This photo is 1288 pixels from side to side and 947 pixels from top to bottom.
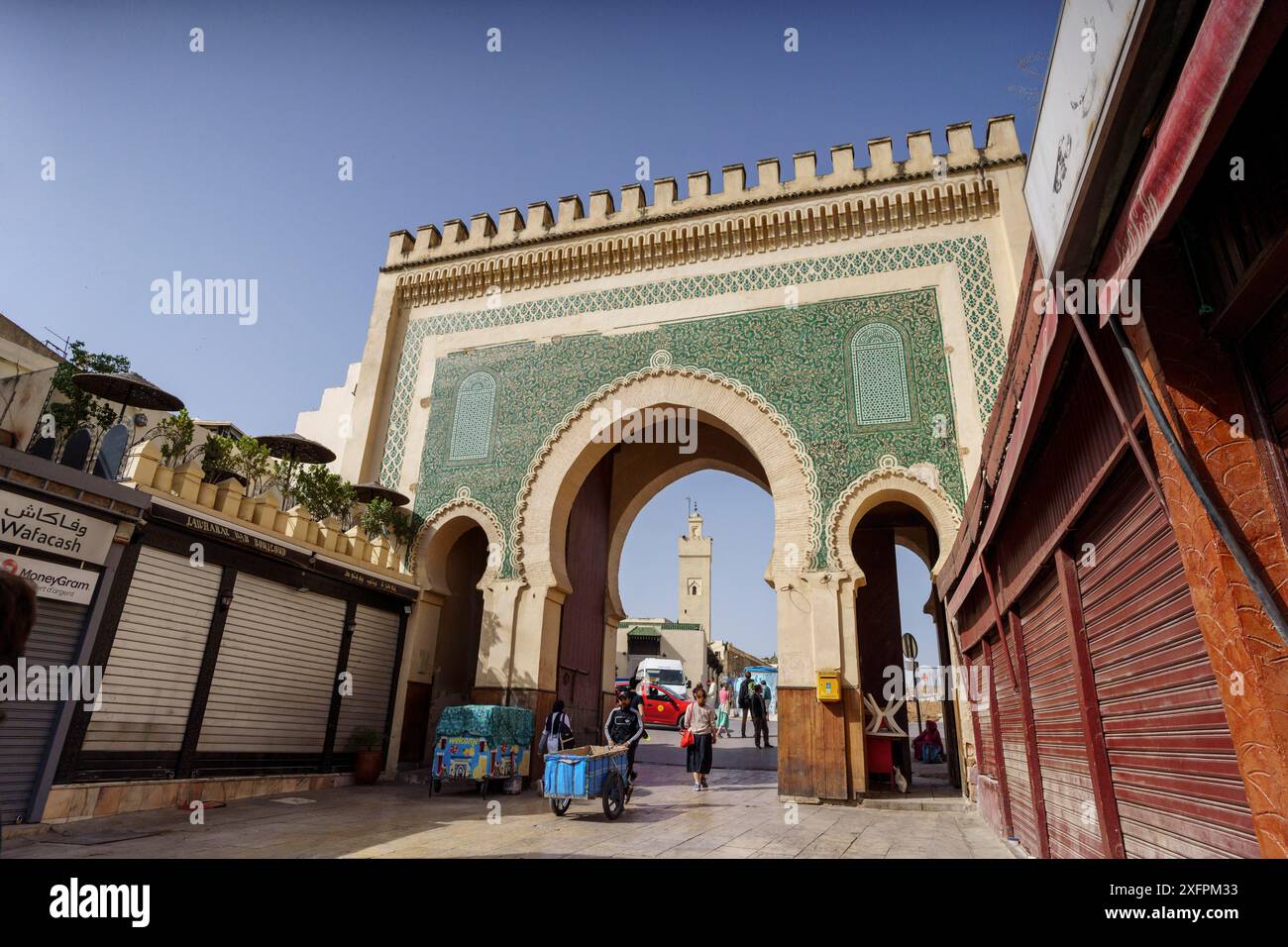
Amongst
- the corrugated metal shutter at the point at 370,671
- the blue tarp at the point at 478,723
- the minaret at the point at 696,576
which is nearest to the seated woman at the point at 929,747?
the blue tarp at the point at 478,723

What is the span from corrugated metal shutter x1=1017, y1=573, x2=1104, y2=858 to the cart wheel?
3.92 metres

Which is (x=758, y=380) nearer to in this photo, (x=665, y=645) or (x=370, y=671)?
(x=370, y=671)

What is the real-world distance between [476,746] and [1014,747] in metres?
5.97

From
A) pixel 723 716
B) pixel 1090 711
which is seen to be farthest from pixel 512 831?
pixel 723 716

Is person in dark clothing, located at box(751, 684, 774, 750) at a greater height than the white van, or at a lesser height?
lesser

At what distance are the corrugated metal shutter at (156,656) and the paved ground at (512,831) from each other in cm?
77

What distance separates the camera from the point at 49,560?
593cm

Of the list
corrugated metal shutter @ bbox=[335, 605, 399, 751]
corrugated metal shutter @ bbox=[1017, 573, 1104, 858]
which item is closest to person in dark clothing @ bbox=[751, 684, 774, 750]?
corrugated metal shutter @ bbox=[335, 605, 399, 751]

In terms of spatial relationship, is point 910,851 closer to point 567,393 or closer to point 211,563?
point 211,563

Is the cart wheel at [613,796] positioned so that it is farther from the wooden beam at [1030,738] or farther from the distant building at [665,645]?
the distant building at [665,645]

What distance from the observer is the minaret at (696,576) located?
36594 millimetres

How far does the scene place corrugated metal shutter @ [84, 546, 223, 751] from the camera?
21.3 feet

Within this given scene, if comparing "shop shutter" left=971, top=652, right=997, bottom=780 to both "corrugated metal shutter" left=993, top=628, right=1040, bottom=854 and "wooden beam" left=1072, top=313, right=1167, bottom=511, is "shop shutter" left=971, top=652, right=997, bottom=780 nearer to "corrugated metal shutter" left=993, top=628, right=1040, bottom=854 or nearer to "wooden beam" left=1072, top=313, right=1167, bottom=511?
"corrugated metal shutter" left=993, top=628, right=1040, bottom=854
